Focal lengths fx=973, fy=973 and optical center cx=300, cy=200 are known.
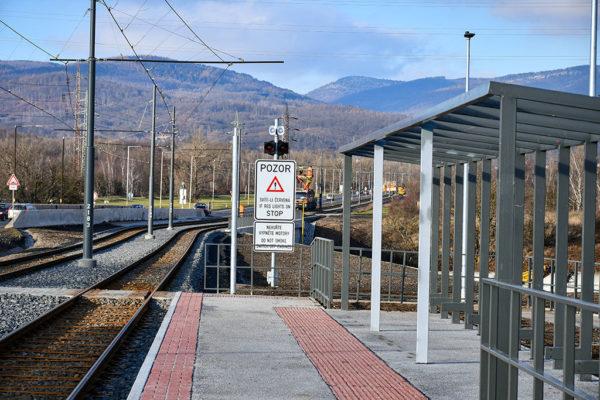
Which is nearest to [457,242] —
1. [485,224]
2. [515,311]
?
[485,224]

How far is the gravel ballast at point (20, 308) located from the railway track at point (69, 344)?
36 centimetres

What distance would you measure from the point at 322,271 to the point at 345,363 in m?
6.95

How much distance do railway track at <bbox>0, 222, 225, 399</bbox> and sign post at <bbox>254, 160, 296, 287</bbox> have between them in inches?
99.7

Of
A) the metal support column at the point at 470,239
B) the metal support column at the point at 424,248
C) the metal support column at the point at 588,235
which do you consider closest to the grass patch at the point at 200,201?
the metal support column at the point at 470,239

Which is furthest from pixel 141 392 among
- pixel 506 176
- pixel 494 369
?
pixel 506 176

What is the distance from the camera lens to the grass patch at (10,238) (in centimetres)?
4179

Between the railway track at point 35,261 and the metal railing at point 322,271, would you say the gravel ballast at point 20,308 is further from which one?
the metal railing at point 322,271

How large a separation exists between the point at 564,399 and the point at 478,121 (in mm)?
4044

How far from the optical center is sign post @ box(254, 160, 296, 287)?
61.6 feet

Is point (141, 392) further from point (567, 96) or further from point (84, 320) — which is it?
point (84, 320)

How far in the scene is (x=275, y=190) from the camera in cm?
1884

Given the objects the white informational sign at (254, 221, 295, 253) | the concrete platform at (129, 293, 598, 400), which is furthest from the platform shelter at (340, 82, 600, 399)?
the white informational sign at (254, 221, 295, 253)

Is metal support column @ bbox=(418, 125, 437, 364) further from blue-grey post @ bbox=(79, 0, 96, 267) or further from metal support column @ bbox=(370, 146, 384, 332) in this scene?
blue-grey post @ bbox=(79, 0, 96, 267)

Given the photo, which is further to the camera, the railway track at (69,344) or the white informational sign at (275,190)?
the white informational sign at (275,190)
